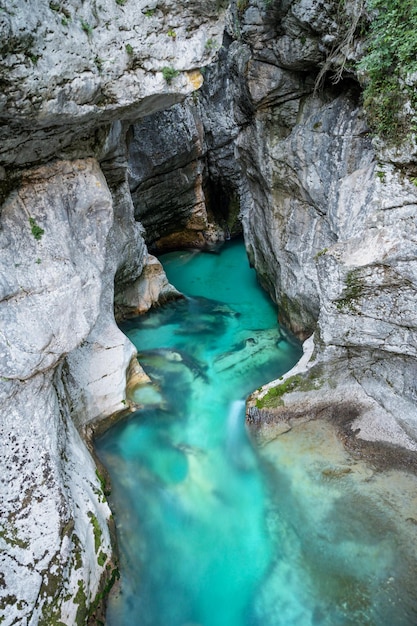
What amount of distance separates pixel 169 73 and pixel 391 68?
300 cm

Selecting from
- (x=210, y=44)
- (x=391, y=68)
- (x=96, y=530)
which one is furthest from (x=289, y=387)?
(x=210, y=44)

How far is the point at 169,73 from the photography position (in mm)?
5316

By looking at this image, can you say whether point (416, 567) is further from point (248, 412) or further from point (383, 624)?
point (248, 412)

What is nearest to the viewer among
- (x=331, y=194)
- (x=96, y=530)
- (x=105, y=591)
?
(x=105, y=591)

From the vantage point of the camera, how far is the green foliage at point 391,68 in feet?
18.0

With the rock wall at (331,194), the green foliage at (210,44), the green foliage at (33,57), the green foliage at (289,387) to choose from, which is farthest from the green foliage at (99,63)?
the green foliage at (289,387)

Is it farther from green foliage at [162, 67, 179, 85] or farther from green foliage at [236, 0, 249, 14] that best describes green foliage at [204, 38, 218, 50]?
green foliage at [236, 0, 249, 14]

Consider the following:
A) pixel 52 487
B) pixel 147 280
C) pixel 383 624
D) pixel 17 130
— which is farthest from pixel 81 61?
pixel 147 280

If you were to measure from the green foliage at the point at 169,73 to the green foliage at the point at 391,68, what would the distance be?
272 cm

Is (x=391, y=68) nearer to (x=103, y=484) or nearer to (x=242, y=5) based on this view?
(x=242, y=5)

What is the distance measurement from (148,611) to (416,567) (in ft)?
12.4

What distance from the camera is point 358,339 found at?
23.2 ft

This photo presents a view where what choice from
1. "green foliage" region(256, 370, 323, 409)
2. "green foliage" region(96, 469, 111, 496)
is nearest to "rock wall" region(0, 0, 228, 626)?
"green foliage" region(96, 469, 111, 496)

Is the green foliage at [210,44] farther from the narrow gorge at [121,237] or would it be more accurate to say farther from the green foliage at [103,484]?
the green foliage at [103,484]
